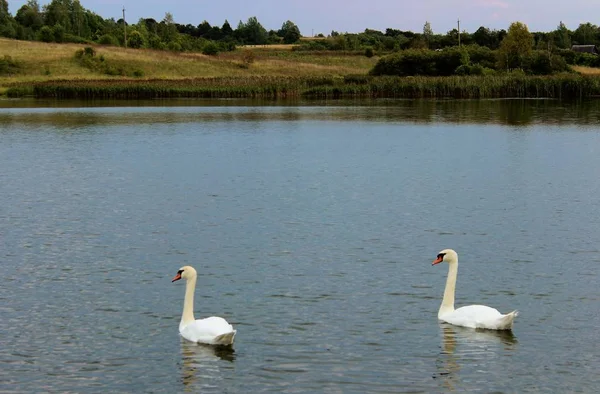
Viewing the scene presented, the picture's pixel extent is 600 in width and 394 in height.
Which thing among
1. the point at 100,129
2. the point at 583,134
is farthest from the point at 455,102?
the point at 100,129

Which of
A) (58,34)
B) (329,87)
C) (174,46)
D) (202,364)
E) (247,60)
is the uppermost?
(58,34)

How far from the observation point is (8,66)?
101 m

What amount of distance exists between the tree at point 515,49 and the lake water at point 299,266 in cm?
5402

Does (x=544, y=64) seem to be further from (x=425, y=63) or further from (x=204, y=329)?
(x=204, y=329)

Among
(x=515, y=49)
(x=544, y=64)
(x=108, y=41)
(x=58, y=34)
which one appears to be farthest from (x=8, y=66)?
(x=544, y=64)

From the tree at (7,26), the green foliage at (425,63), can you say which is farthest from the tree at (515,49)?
the tree at (7,26)

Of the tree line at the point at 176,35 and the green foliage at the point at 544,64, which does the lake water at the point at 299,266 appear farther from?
the tree line at the point at 176,35

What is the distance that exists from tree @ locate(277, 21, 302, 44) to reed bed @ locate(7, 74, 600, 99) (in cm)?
8537

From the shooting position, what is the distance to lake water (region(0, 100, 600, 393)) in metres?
13.5

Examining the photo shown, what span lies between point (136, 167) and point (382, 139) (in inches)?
634

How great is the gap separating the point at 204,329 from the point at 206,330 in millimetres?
41

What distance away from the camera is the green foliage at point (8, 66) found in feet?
328

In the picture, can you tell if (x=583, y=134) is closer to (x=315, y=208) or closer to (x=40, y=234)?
(x=315, y=208)

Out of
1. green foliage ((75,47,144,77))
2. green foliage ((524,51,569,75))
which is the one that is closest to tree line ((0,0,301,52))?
green foliage ((75,47,144,77))
